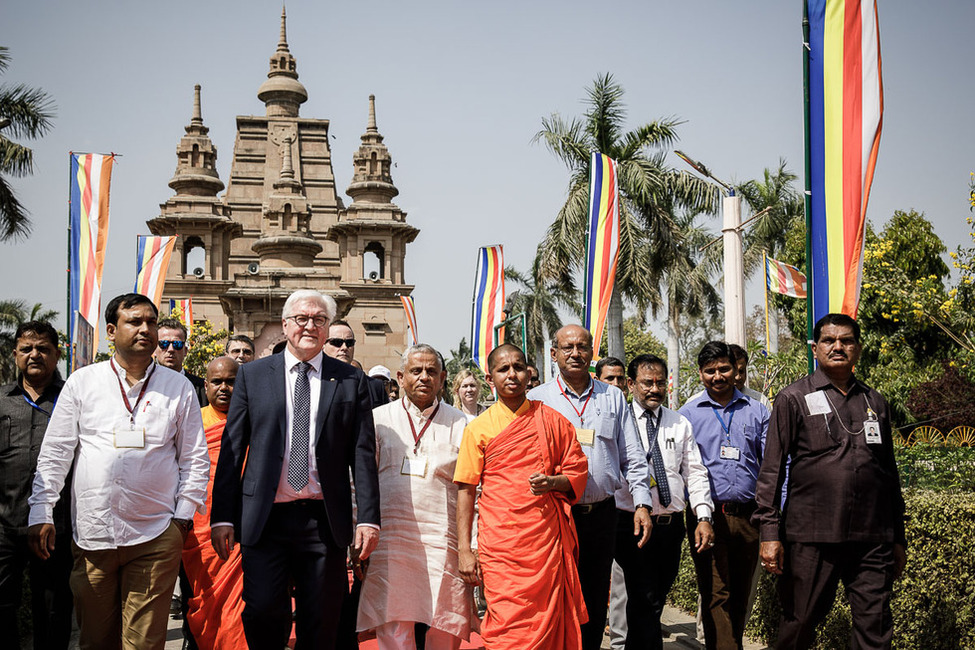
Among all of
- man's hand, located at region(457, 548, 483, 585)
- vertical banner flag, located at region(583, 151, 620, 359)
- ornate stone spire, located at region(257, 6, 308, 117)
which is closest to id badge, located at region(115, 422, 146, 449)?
man's hand, located at region(457, 548, 483, 585)

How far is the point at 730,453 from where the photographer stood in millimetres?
6895

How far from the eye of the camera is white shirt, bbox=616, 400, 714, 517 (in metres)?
6.90

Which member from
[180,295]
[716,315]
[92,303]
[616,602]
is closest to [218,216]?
[180,295]

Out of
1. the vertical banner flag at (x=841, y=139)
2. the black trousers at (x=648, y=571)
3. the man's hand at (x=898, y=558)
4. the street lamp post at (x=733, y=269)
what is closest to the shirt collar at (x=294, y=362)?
the black trousers at (x=648, y=571)

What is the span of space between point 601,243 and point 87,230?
6.65 metres

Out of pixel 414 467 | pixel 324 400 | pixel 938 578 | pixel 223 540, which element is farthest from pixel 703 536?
pixel 223 540

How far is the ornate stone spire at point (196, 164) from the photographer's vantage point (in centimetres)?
5409

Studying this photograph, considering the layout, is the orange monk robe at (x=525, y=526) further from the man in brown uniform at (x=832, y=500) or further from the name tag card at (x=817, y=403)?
the name tag card at (x=817, y=403)

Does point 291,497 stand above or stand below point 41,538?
above

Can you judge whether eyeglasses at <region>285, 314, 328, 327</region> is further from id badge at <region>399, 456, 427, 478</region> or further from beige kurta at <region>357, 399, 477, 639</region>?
id badge at <region>399, 456, 427, 478</region>

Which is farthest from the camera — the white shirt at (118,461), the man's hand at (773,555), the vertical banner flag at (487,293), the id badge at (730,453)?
the vertical banner flag at (487,293)

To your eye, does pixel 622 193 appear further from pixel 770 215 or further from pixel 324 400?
pixel 324 400

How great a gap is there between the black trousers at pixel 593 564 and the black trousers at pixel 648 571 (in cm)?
36

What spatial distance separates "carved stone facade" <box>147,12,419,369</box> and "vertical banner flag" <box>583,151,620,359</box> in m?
29.5
